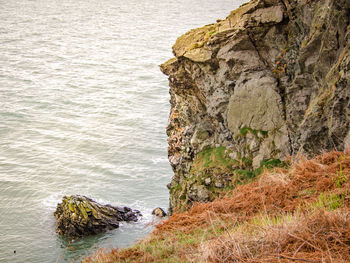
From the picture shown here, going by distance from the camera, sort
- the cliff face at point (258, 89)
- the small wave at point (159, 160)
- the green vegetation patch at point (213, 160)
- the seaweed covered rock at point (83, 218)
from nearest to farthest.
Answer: the cliff face at point (258, 89) < the green vegetation patch at point (213, 160) < the seaweed covered rock at point (83, 218) < the small wave at point (159, 160)

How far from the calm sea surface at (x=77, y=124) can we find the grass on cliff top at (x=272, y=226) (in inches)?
171

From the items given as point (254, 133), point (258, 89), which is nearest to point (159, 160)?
point (254, 133)

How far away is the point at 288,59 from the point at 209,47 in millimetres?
3571

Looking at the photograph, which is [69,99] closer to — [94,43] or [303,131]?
[94,43]

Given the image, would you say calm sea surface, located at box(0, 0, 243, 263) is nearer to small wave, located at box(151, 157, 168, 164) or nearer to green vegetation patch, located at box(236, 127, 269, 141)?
small wave, located at box(151, 157, 168, 164)

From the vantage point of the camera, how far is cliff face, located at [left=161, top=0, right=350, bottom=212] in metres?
11.2

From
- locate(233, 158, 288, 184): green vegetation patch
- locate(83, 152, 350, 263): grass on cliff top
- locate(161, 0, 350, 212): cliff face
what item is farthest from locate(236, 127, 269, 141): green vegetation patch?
locate(83, 152, 350, 263): grass on cliff top

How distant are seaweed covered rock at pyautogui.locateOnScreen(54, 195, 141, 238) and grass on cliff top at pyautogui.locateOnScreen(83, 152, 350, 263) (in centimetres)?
1260

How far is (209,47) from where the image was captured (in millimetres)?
16031

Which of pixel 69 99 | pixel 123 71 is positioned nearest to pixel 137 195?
pixel 69 99

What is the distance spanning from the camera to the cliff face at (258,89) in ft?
36.7

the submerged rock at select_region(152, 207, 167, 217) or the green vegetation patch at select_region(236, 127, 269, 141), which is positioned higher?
the green vegetation patch at select_region(236, 127, 269, 141)

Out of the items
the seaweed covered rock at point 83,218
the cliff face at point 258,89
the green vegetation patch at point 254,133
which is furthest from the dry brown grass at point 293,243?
the seaweed covered rock at point 83,218

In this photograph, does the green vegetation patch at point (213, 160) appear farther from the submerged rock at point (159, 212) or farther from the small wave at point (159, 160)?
the small wave at point (159, 160)
